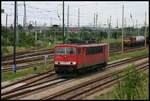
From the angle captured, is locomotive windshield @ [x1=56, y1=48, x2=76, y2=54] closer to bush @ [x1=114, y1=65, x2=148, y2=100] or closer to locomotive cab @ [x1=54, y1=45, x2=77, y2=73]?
locomotive cab @ [x1=54, y1=45, x2=77, y2=73]

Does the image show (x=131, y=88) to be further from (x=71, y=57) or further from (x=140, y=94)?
(x=71, y=57)

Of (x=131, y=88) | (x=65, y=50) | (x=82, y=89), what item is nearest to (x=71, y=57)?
(x=65, y=50)

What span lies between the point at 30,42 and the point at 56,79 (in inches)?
1246

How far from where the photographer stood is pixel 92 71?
26.5 metres

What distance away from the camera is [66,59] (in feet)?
73.0

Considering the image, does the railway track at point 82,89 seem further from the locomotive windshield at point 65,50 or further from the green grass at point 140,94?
the locomotive windshield at point 65,50

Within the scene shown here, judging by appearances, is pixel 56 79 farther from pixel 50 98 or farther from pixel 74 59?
pixel 50 98

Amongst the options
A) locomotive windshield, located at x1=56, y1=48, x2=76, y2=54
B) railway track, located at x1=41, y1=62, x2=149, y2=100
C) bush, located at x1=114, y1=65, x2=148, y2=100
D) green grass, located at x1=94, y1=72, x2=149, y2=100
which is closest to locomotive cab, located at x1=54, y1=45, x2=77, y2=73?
locomotive windshield, located at x1=56, y1=48, x2=76, y2=54

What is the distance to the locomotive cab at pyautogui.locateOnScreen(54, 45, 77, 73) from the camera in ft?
72.6

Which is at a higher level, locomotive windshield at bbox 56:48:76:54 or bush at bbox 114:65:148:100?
locomotive windshield at bbox 56:48:76:54

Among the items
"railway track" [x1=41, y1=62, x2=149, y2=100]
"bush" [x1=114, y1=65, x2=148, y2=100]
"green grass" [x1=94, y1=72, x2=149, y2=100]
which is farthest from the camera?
"railway track" [x1=41, y1=62, x2=149, y2=100]

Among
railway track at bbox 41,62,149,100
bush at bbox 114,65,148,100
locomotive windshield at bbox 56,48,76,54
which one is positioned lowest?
railway track at bbox 41,62,149,100

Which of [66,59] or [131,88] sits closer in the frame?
[131,88]

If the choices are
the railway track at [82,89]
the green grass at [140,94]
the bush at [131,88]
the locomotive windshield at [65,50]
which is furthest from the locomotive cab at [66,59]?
the bush at [131,88]
